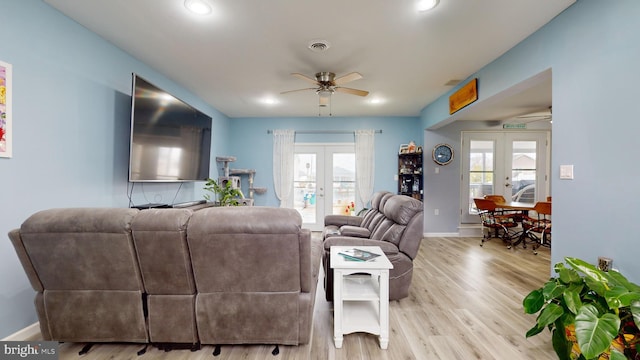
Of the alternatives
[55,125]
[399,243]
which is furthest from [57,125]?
[399,243]

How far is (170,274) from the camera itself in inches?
63.4

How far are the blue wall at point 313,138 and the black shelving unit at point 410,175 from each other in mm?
160

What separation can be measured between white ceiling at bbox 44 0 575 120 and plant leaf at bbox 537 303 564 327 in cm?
213

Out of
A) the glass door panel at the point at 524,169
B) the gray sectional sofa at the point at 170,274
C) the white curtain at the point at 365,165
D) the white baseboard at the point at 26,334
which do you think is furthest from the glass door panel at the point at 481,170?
the white baseboard at the point at 26,334

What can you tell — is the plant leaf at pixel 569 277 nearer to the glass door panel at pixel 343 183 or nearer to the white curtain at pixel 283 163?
the glass door panel at pixel 343 183

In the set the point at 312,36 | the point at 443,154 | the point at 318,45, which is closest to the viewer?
the point at 312,36

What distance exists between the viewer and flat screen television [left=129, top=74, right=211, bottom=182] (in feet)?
8.32

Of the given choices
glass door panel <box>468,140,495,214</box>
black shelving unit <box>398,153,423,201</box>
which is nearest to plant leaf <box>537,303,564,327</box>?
black shelving unit <box>398,153,423,201</box>

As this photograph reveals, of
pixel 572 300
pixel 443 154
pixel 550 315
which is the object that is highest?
pixel 443 154

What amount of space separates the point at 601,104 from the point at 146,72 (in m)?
4.30

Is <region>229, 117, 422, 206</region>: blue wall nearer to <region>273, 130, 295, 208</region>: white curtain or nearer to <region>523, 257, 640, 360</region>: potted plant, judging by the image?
<region>273, 130, 295, 208</region>: white curtain

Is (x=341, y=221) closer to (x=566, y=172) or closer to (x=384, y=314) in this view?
(x=384, y=314)

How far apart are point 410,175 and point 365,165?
965 millimetres

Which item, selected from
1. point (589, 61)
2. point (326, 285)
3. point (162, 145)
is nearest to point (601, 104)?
point (589, 61)
